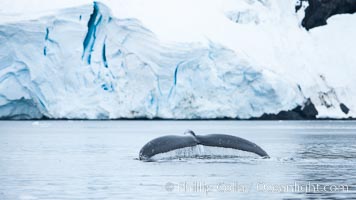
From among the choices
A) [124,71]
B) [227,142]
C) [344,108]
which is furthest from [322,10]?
[227,142]

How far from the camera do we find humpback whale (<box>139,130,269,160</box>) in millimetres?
13773

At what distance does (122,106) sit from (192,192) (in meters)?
26.6

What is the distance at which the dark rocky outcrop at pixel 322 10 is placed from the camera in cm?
4909

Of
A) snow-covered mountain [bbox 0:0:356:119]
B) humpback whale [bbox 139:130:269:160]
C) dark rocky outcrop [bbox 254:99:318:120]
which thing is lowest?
dark rocky outcrop [bbox 254:99:318:120]

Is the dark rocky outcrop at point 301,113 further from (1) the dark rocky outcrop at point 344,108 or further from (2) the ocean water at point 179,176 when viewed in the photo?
(2) the ocean water at point 179,176

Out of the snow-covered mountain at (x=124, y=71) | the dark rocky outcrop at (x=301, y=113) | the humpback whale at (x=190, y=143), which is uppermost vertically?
the humpback whale at (x=190, y=143)

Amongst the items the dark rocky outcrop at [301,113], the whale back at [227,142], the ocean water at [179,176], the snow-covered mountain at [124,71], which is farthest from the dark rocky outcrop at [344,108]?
the whale back at [227,142]

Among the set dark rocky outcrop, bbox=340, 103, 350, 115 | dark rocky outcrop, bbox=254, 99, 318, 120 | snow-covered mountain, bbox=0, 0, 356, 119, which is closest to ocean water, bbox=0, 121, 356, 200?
snow-covered mountain, bbox=0, 0, 356, 119

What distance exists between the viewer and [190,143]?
13.7 metres

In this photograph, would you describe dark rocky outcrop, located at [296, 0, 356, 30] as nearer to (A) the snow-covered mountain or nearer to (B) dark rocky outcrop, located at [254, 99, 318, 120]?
(B) dark rocky outcrop, located at [254, 99, 318, 120]

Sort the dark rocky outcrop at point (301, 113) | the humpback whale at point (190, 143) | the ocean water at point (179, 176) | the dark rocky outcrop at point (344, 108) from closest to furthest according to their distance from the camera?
the ocean water at point (179, 176)
the humpback whale at point (190, 143)
the dark rocky outcrop at point (301, 113)
the dark rocky outcrop at point (344, 108)

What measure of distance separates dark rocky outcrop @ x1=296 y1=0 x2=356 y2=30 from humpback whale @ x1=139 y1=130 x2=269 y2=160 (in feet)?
114

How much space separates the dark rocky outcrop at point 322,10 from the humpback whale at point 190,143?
3486 centimetres

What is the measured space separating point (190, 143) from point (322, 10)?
38367 mm
